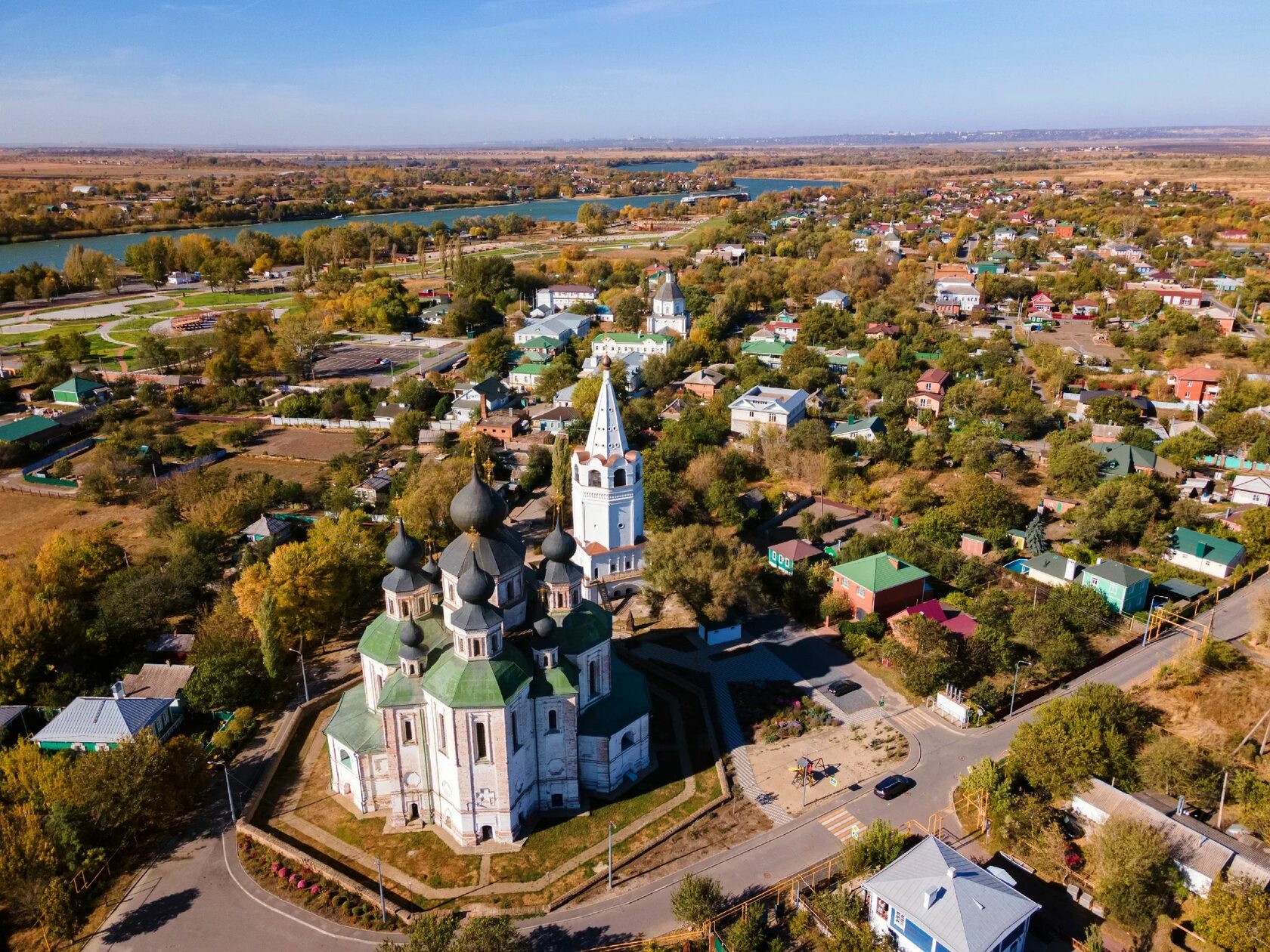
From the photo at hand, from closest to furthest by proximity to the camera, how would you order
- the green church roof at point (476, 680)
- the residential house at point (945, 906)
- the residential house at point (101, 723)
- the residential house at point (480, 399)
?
1. the residential house at point (945, 906)
2. the green church roof at point (476, 680)
3. the residential house at point (101, 723)
4. the residential house at point (480, 399)

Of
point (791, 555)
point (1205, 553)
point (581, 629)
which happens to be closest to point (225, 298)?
point (791, 555)

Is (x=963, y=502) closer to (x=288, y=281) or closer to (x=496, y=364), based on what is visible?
(x=496, y=364)

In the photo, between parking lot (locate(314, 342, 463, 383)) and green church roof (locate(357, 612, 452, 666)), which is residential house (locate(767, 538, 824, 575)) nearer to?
green church roof (locate(357, 612, 452, 666))

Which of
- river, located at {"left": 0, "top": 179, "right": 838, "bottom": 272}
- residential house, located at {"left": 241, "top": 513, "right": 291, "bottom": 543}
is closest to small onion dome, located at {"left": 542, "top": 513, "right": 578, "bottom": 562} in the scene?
residential house, located at {"left": 241, "top": 513, "right": 291, "bottom": 543}

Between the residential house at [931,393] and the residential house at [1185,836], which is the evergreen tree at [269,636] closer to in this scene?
the residential house at [1185,836]

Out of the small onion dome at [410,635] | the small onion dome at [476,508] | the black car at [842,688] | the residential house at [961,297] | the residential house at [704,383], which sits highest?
the small onion dome at [476,508]

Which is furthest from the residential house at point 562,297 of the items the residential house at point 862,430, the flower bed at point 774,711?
the flower bed at point 774,711
